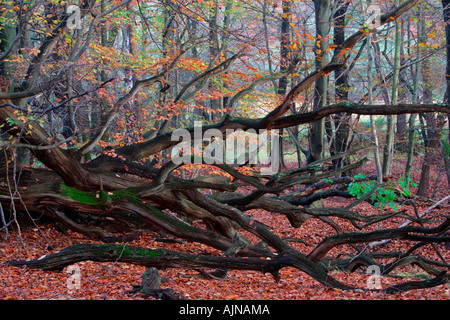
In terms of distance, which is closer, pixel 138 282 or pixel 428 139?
pixel 138 282

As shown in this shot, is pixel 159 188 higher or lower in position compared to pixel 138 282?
higher

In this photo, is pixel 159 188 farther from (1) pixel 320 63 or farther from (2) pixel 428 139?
(2) pixel 428 139

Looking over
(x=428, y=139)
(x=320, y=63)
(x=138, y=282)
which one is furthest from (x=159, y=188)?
(x=428, y=139)

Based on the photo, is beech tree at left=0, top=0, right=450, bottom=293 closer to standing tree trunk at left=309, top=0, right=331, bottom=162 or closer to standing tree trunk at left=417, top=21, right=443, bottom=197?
standing tree trunk at left=309, top=0, right=331, bottom=162

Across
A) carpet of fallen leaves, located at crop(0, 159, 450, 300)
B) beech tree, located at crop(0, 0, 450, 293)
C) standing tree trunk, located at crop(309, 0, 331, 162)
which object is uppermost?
standing tree trunk, located at crop(309, 0, 331, 162)

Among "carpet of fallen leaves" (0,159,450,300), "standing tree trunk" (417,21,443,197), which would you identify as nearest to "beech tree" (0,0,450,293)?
"carpet of fallen leaves" (0,159,450,300)

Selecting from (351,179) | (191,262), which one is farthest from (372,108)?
(191,262)

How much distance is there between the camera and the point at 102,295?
5.06 metres

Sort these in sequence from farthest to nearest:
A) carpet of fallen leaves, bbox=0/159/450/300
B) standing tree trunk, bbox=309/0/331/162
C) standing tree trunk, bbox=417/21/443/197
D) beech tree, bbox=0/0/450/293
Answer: standing tree trunk, bbox=417/21/443/197 → standing tree trunk, bbox=309/0/331/162 → beech tree, bbox=0/0/450/293 → carpet of fallen leaves, bbox=0/159/450/300

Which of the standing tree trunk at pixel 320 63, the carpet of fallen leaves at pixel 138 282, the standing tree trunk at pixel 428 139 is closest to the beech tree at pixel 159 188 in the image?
the carpet of fallen leaves at pixel 138 282

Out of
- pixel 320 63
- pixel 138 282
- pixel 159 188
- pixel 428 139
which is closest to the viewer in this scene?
pixel 138 282

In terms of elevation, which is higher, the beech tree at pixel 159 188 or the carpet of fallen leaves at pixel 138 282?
the beech tree at pixel 159 188

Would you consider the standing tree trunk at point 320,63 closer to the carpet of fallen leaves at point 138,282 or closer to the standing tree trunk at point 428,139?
the standing tree trunk at point 428,139
